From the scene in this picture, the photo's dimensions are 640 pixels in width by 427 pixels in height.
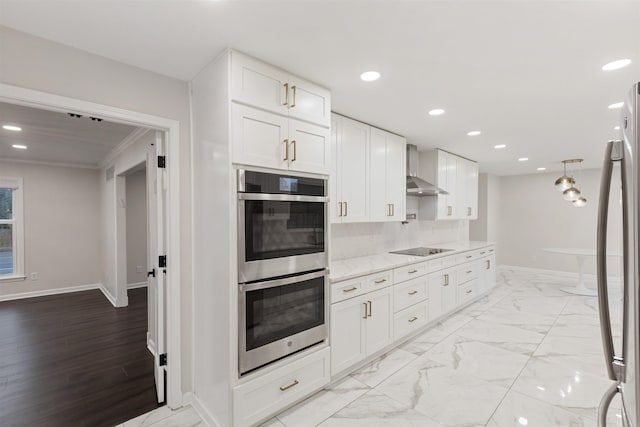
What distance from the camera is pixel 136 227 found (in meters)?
6.16

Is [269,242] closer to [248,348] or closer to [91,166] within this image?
[248,348]

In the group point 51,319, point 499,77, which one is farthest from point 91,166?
point 499,77

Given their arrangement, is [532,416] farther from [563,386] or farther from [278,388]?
[278,388]

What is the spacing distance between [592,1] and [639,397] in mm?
1808

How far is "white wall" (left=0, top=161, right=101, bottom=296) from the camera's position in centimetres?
554

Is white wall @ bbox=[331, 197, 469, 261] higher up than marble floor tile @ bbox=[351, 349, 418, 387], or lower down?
higher up

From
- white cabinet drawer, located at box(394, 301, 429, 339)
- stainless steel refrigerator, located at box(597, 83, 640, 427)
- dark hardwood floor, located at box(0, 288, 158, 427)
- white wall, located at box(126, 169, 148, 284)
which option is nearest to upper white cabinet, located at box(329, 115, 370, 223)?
white cabinet drawer, located at box(394, 301, 429, 339)

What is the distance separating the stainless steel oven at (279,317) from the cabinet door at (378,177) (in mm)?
1382

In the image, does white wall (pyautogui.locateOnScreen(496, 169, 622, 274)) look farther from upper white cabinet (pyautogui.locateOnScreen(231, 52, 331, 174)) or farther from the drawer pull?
the drawer pull

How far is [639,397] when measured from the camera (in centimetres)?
72

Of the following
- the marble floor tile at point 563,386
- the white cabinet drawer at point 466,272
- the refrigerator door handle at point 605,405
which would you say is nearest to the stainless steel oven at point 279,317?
the refrigerator door handle at point 605,405

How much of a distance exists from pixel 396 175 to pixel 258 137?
7.50 feet

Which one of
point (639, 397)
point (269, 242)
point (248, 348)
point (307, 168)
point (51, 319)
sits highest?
point (307, 168)

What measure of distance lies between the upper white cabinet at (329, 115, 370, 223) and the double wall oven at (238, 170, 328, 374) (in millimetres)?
679
